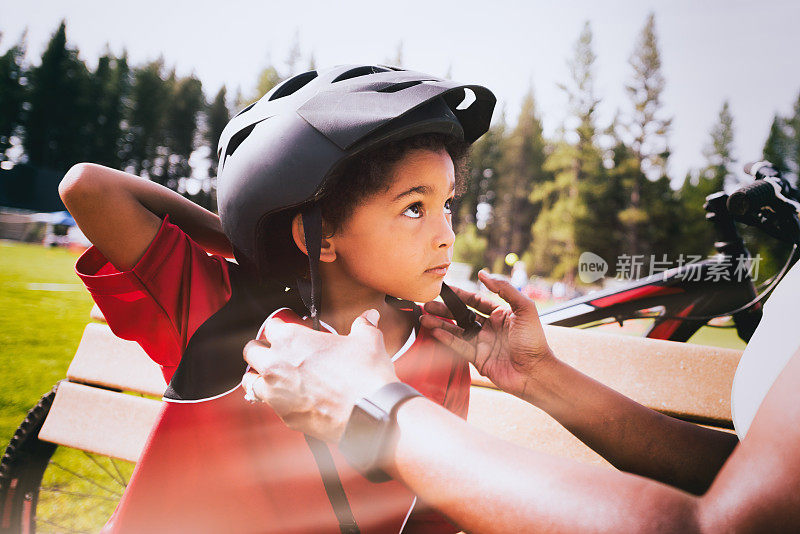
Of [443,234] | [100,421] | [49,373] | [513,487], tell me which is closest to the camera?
[513,487]

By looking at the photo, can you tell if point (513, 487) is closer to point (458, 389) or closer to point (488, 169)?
point (458, 389)

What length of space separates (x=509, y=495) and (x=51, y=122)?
58.3 m

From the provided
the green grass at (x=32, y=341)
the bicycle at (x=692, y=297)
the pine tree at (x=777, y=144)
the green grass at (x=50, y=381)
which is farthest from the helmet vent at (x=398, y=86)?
the pine tree at (x=777, y=144)

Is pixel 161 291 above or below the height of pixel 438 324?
above


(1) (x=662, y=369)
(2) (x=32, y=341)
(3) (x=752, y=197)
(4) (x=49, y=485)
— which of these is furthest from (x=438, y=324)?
(2) (x=32, y=341)

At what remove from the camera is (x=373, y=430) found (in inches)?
26.3

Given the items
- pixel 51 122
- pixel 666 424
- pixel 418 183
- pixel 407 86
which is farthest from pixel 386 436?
pixel 51 122

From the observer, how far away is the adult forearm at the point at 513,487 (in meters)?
0.57

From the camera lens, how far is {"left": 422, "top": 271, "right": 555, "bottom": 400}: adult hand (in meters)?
1.40

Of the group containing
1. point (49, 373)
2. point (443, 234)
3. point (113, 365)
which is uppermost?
point (443, 234)

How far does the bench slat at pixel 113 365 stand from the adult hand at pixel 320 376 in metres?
1.71

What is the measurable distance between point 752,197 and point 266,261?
2064 millimetres

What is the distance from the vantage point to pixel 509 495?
0.61m

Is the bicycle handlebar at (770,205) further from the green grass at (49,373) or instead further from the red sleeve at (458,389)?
the red sleeve at (458,389)
